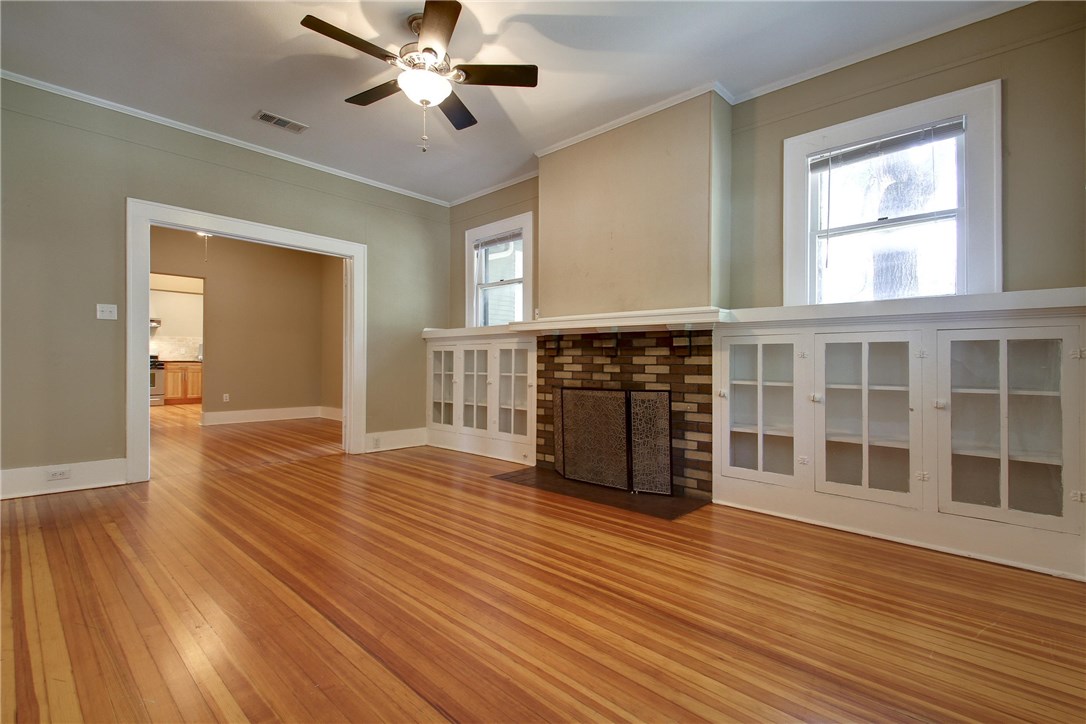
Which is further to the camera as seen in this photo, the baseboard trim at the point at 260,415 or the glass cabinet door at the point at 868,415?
the baseboard trim at the point at 260,415

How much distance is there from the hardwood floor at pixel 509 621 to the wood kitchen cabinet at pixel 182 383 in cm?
784

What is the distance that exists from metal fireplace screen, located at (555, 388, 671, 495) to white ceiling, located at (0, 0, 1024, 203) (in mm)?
2280

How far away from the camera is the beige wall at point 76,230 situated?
331 cm

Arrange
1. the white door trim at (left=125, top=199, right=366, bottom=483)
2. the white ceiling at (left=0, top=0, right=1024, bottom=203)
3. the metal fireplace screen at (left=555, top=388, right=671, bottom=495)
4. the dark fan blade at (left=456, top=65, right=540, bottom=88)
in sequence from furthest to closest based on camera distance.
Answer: the white door trim at (left=125, top=199, right=366, bottom=483), the metal fireplace screen at (left=555, top=388, right=671, bottom=495), the white ceiling at (left=0, top=0, right=1024, bottom=203), the dark fan blade at (left=456, top=65, right=540, bottom=88)

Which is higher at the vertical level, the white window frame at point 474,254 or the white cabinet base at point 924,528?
the white window frame at point 474,254

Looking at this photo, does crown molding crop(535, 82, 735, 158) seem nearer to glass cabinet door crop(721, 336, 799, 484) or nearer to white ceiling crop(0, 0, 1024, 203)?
white ceiling crop(0, 0, 1024, 203)

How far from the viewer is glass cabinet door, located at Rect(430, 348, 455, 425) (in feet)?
18.1

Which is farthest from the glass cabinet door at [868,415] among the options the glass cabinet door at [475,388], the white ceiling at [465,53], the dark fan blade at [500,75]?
the glass cabinet door at [475,388]

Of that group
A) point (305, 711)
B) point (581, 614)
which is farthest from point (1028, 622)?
point (305, 711)

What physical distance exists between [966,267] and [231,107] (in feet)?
17.1

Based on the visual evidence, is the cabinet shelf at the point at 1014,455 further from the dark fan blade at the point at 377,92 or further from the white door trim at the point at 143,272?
the white door trim at the point at 143,272

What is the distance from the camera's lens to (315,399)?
27.5 feet

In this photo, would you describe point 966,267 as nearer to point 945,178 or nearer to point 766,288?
point 945,178

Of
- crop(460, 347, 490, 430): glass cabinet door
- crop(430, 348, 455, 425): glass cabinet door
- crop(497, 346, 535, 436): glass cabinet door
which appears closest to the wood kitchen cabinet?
crop(430, 348, 455, 425): glass cabinet door
